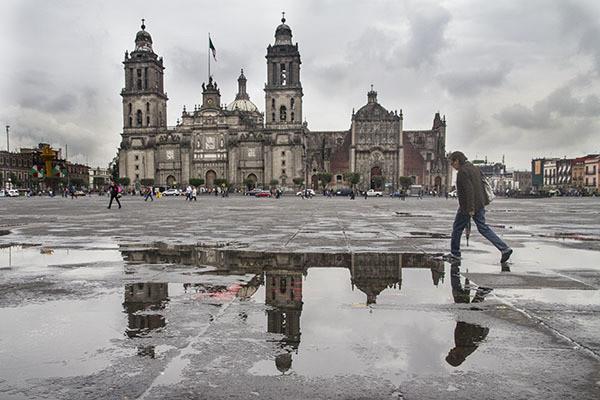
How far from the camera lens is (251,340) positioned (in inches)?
A: 129

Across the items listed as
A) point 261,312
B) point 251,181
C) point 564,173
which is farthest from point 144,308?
point 564,173

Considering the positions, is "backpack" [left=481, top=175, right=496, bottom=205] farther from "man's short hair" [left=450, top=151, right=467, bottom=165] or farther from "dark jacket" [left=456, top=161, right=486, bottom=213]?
"man's short hair" [left=450, top=151, right=467, bottom=165]

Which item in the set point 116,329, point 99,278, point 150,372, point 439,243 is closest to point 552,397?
point 150,372

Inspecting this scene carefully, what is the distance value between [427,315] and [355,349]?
103 cm

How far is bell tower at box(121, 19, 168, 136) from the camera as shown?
95.2m

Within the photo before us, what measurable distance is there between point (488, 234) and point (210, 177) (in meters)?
92.6

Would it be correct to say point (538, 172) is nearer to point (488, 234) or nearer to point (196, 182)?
point (196, 182)

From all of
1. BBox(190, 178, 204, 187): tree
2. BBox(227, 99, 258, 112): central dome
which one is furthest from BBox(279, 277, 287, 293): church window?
BBox(227, 99, 258, 112): central dome

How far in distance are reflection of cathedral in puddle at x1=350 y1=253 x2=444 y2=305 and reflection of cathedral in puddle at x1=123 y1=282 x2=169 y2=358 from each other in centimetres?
171

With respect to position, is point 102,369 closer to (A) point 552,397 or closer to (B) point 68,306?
(B) point 68,306

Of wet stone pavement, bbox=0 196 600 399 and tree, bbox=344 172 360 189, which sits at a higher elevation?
tree, bbox=344 172 360 189

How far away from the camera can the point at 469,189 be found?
7414 millimetres

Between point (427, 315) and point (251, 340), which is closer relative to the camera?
point (251, 340)

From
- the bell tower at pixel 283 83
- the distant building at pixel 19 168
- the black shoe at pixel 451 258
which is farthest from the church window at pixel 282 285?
the distant building at pixel 19 168
